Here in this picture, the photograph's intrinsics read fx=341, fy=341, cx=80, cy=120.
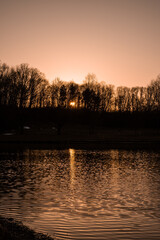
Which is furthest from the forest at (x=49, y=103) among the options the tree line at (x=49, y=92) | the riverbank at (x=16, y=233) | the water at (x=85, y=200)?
the riverbank at (x=16, y=233)

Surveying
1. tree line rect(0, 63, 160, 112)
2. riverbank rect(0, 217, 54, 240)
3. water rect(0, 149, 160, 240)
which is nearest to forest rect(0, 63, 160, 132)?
tree line rect(0, 63, 160, 112)

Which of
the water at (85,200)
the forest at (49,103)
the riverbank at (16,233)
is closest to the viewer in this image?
the riverbank at (16,233)

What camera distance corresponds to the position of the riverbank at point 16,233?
660 centimetres

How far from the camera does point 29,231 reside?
25.4 feet

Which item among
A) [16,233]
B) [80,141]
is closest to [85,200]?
[16,233]

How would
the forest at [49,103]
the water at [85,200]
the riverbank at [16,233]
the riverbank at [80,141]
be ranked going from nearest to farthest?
the riverbank at [16,233] → the water at [85,200] → the riverbank at [80,141] → the forest at [49,103]

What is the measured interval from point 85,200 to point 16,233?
5003 mm

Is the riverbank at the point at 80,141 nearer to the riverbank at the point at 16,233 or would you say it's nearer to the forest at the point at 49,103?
the forest at the point at 49,103

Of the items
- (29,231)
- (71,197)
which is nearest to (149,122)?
(71,197)

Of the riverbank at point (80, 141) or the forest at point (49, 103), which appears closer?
the riverbank at point (80, 141)

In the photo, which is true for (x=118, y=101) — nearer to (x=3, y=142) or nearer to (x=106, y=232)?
(x=3, y=142)

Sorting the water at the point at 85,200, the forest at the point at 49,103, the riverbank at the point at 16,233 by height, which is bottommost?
the water at the point at 85,200

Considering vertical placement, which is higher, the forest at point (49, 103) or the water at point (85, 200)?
the forest at point (49, 103)

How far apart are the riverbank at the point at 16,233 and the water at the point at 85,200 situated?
60 cm
